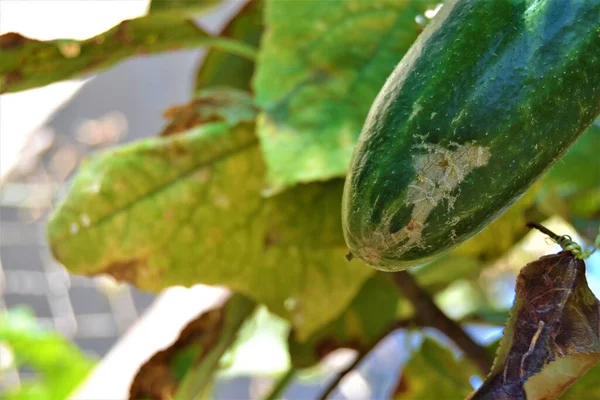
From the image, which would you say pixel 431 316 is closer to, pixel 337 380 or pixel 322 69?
pixel 337 380

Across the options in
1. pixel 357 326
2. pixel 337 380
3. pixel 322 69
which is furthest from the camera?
pixel 357 326

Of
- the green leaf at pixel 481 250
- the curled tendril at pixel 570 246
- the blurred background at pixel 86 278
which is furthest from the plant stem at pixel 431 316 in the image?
the blurred background at pixel 86 278

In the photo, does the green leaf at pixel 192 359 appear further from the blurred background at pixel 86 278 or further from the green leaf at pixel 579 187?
the blurred background at pixel 86 278

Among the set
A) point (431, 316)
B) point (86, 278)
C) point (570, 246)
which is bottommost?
point (86, 278)

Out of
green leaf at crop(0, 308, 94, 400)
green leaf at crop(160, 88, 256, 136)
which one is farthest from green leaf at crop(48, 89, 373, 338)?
green leaf at crop(0, 308, 94, 400)

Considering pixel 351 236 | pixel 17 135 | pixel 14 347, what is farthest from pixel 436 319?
pixel 14 347

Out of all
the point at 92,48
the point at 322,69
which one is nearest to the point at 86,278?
the point at 92,48

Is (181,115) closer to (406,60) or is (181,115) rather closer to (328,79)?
(328,79)
